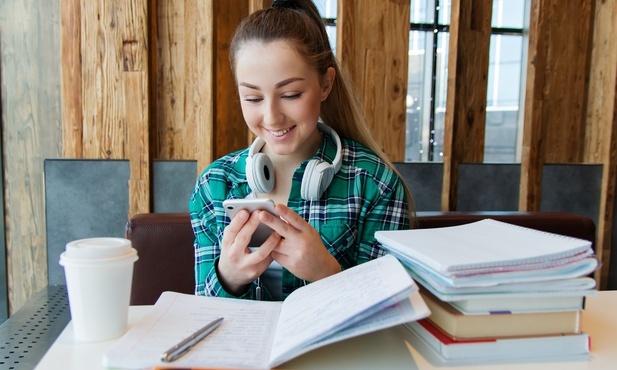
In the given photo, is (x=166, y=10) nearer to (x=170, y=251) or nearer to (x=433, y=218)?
(x=170, y=251)

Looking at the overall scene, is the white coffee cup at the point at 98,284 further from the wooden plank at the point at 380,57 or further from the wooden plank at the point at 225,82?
the wooden plank at the point at 380,57

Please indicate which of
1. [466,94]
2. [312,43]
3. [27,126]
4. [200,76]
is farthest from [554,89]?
[27,126]

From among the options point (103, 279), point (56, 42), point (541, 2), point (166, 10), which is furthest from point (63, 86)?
point (541, 2)

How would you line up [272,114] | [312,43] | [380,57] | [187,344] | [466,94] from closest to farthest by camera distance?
[187,344]
[272,114]
[312,43]
[380,57]
[466,94]

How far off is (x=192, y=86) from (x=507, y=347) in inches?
92.4

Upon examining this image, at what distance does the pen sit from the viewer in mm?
551

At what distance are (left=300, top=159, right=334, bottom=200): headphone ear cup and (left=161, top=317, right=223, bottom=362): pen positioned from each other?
613mm

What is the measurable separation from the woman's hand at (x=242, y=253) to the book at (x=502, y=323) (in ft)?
1.14

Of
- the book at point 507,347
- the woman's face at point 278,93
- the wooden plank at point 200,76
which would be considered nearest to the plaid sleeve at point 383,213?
the woman's face at point 278,93

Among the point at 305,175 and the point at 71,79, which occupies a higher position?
the point at 71,79

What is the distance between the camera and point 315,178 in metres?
1.21

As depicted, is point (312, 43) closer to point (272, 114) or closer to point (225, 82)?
point (272, 114)

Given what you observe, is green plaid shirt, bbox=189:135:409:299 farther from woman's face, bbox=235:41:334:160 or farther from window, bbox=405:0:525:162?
window, bbox=405:0:525:162

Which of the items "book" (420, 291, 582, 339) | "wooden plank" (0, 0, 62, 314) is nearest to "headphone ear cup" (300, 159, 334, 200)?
"book" (420, 291, 582, 339)
